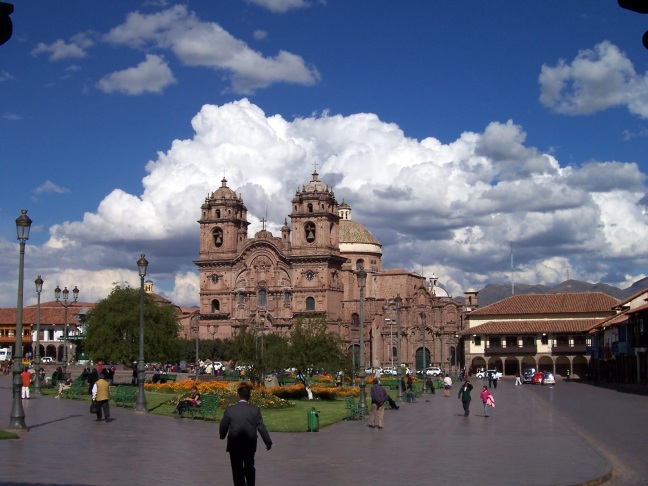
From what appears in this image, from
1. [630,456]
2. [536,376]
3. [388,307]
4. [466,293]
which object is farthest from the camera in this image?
[466,293]

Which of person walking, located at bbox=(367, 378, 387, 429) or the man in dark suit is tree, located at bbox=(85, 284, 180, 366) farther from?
the man in dark suit

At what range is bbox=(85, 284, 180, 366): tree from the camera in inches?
2169

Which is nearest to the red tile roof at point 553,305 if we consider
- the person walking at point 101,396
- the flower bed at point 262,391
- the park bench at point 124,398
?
the flower bed at point 262,391

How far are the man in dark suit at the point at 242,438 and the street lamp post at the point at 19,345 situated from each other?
11.6 m

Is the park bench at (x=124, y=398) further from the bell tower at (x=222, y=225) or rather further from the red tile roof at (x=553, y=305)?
the bell tower at (x=222, y=225)

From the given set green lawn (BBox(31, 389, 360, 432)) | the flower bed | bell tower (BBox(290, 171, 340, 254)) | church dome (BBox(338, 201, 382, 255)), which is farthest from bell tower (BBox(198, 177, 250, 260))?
green lawn (BBox(31, 389, 360, 432))

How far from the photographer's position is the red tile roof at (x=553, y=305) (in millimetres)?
94562

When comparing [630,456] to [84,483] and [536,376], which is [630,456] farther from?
[536,376]

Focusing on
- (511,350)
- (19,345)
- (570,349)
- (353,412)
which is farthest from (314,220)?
(19,345)

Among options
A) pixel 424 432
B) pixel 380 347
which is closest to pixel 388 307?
pixel 380 347

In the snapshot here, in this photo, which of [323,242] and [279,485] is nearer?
[279,485]

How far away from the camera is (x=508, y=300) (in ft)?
326

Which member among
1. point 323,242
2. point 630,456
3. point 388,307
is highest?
point 323,242

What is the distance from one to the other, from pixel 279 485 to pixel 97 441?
728cm
